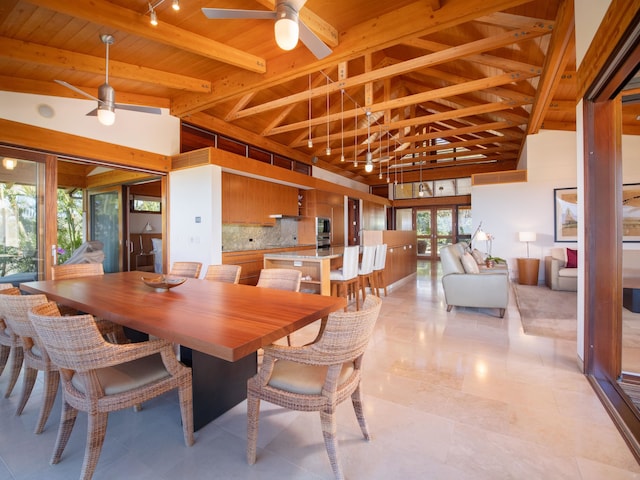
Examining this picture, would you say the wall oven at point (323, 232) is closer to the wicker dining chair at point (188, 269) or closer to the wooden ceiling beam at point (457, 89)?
the wooden ceiling beam at point (457, 89)

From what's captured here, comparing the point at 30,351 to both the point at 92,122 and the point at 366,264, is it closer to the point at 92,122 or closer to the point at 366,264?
the point at 92,122

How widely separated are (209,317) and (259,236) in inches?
193

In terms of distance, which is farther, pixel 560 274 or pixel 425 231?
pixel 425 231

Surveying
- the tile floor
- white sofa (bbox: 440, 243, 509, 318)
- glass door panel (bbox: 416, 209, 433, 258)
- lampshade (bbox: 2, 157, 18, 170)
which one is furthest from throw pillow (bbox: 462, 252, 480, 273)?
glass door panel (bbox: 416, 209, 433, 258)

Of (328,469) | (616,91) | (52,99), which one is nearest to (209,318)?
(328,469)

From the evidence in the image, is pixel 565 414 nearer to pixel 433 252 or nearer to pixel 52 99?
pixel 52 99

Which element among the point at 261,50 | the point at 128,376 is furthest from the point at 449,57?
the point at 128,376

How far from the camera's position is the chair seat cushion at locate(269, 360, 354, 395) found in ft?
4.77

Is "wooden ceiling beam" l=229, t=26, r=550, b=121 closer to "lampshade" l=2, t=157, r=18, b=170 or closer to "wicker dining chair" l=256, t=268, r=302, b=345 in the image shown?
"wicker dining chair" l=256, t=268, r=302, b=345

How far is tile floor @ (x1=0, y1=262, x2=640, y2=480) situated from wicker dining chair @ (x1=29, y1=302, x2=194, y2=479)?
7.4 inches

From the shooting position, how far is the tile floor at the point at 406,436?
1.50 meters

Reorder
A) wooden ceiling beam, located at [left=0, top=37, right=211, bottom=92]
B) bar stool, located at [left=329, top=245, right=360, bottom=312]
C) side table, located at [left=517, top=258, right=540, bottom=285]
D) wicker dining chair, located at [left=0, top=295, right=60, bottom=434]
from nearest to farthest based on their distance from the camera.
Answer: wicker dining chair, located at [left=0, top=295, right=60, bottom=434] < wooden ceiling beam, located at [left=0, top=37, right=211, bottom=92] < bar stool, located at [left=329, top=245, right=360, bottom=312] < side table, located at [left=517, top=258, right=540, bottom=285]

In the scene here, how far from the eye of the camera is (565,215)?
260 inches

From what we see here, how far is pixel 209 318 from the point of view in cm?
159
